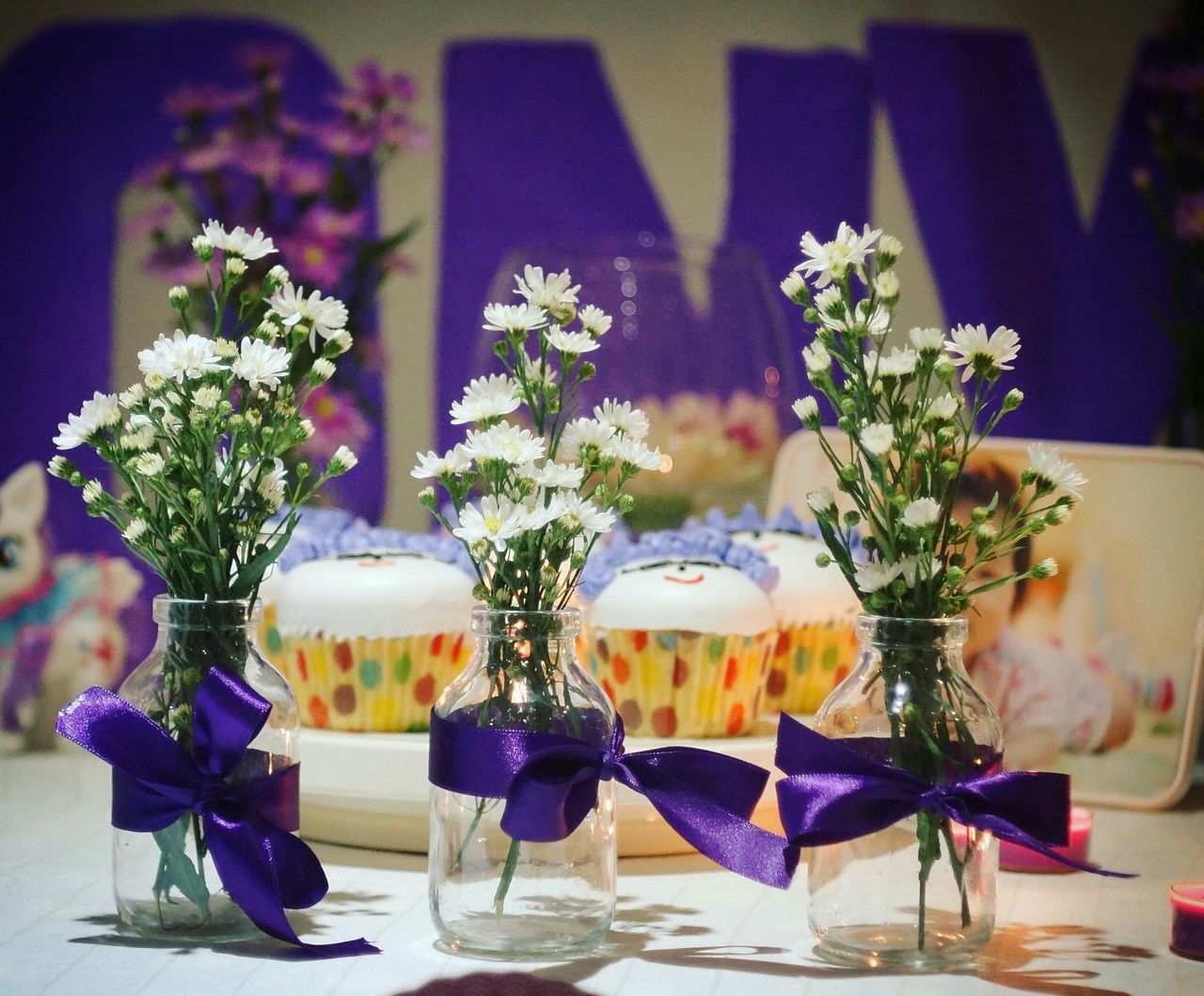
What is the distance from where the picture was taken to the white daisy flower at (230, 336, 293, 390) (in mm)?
863

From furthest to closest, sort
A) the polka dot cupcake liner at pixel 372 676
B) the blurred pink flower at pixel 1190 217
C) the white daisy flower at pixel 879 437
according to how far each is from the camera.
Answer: the blurred pink flower at pixel 1190 217
the polka dot cupcake liner at pixel 372 676
the white daisy flower at pixel 879 437

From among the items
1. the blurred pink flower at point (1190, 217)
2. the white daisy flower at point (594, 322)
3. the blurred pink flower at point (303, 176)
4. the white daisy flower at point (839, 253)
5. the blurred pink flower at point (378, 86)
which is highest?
the blurred pink flower at point (378, 86)

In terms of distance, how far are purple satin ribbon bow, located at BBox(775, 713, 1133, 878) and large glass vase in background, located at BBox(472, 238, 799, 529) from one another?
0.76 metres

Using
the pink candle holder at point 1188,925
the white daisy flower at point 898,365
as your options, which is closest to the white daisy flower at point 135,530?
the white daisy flower at point 898,365

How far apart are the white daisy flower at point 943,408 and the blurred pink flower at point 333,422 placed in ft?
4.05

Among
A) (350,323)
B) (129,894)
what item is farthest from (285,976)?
(350,323)

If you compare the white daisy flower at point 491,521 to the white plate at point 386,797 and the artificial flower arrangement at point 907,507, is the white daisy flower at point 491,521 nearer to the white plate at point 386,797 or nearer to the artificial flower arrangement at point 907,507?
the artificial flower arrangement at point 907,507

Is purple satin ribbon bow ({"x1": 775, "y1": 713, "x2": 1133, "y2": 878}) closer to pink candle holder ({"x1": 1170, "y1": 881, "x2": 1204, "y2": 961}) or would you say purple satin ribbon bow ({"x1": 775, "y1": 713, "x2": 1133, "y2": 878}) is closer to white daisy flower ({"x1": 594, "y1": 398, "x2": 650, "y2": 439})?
pink candle holder ({"x1": 1170, "y1": 881, "x2": 1204, "y2": 961})

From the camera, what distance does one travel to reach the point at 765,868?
88 centimetres

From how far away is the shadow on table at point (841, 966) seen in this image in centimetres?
85

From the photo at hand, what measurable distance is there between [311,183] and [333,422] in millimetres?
325

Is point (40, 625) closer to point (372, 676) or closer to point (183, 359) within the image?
point (372, 676)

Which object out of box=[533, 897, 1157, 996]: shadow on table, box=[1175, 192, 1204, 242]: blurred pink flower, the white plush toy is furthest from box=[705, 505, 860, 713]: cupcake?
box=[1175, 192, 1204, 242]: blurred pink flower

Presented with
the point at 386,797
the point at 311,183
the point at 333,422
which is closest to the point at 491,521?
the point at 386,797
